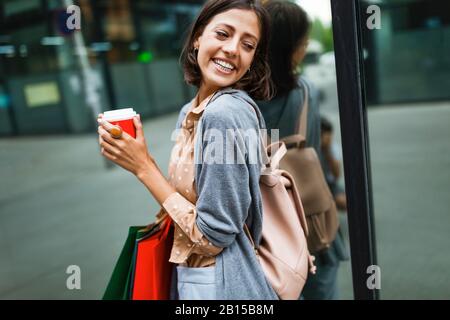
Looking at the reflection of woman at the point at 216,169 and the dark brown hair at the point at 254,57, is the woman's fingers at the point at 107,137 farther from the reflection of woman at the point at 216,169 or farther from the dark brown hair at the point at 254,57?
the dark brown hair at the point at 254,57

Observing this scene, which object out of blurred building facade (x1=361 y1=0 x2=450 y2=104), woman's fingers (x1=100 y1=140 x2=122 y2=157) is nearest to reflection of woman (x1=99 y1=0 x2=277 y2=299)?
woman's fingers (x1=100 y1=140 x2=122 y2=157)

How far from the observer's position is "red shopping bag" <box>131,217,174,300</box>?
1292 mm

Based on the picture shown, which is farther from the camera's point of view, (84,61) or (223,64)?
(84,61)

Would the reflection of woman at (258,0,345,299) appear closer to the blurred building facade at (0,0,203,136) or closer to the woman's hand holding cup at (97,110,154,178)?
the woman's hand holding cup at (97,110,154,178)

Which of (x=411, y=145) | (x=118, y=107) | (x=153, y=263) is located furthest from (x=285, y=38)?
(x=411, y=145)

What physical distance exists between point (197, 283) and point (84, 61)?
4611mm

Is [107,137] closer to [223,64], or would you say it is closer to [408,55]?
[223,64]

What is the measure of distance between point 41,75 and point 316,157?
13.4 feet

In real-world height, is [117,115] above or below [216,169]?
above

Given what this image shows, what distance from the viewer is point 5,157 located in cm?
444

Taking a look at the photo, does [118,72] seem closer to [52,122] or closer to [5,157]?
[52,122]

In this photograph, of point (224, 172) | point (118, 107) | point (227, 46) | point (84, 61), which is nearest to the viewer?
point (224, 172)

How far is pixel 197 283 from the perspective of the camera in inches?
48.8

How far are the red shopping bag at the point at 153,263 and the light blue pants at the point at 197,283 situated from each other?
0.06 m
